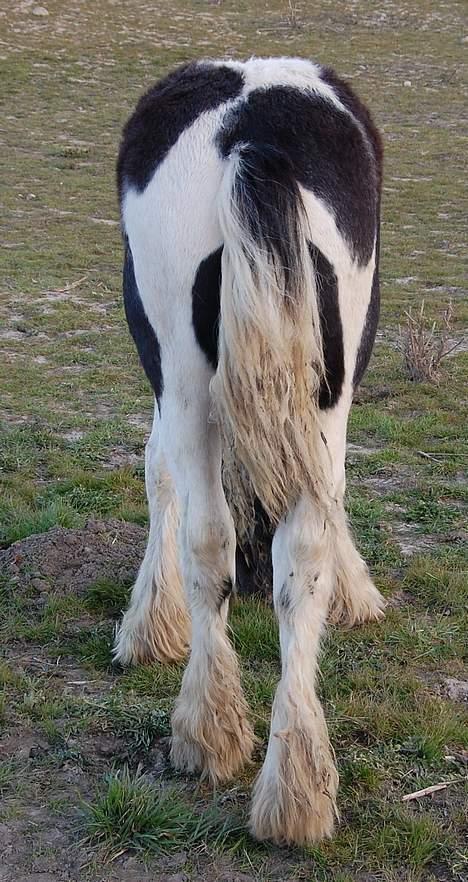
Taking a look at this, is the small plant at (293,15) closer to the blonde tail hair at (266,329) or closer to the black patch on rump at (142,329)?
the black patch on rump at (142,329)

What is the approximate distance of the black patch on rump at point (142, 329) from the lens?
107 inches

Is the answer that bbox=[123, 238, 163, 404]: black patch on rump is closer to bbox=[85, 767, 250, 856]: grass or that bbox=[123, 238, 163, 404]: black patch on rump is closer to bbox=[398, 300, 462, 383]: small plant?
bbox=[85, 767, 250, 856]: grass

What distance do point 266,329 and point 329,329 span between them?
0.27m

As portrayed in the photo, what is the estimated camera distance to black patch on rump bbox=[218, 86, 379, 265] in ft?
8.07

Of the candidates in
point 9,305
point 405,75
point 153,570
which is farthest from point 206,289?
point 405,75

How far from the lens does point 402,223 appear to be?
12172 millimetres

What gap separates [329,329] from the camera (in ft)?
8.38

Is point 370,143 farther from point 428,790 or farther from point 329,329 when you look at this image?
point 428,790

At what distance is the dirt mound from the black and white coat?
4.04 feet

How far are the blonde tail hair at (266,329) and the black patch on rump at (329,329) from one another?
2.7 inches

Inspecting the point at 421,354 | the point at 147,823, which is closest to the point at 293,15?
the point at 421,354

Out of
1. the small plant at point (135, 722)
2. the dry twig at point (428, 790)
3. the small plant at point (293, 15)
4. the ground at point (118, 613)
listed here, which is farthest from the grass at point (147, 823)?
the small plant at point (293, 15)

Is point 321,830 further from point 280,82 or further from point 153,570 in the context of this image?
point 280,82

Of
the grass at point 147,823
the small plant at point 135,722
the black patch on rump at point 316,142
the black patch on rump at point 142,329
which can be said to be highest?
the black patch on rump at point 316,142
